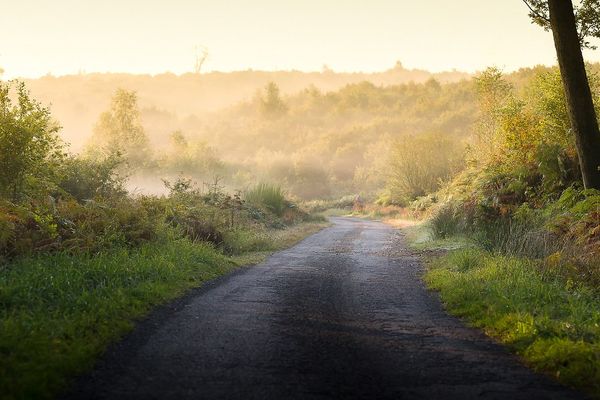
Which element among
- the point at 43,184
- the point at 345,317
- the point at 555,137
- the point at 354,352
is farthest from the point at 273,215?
the point at 354,352

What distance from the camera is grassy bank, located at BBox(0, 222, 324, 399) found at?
5.96 m

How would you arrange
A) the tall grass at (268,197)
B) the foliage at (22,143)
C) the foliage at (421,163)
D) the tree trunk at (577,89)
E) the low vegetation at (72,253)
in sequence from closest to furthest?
the low vegetation at (72,253), the foliage at (22,143), the tree trunk at (577,89), the tall grass at (268,197), the foliage at (421,163)

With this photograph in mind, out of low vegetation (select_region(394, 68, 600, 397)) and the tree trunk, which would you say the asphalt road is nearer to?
low vegetation (select_region(394, 68, 600, 397))

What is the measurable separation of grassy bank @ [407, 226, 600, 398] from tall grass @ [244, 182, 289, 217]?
20.2 metres

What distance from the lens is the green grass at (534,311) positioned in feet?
21.7

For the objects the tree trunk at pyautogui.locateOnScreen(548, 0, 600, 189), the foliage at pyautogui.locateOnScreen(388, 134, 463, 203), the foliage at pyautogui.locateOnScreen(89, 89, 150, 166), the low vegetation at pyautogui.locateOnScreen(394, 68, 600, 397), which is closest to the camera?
the low vegetation at pyautogui.locateOnScreen(394, 68, 600, 397)

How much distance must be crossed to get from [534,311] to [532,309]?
0.69ft

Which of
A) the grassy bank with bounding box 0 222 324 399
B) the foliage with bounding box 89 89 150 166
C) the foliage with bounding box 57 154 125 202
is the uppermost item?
the foliage with bounding box 89 89 150 166

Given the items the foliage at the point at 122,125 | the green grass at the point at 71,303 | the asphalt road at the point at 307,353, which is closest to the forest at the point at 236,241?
the green grass at the point at 71,303

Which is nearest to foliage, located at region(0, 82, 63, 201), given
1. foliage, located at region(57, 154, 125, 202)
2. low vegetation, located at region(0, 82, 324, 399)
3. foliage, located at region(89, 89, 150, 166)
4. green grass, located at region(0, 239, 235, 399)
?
low vegetation, located at region(0, 82, 324, 399)

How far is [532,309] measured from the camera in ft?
29.0

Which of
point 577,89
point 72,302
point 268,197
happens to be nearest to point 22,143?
point 72,302

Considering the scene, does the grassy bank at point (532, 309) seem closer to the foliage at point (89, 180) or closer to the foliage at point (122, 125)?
the foliage at point (89, 180)

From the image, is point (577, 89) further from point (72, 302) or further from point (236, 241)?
point (72, 302)
